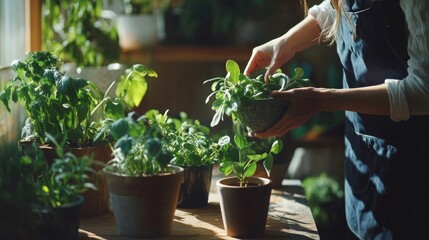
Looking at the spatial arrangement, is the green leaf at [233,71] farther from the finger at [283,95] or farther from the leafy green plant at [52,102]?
the leafy green plant at [52,102]

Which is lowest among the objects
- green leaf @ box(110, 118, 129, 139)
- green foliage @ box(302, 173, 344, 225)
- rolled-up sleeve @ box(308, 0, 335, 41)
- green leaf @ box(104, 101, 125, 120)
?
green foliage @ box(302, 173, 344, 225)

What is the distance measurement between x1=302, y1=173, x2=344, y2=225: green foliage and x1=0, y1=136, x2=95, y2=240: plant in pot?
2.22m

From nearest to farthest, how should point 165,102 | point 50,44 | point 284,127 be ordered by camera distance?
point 284,127
point 50,44
point 165,102

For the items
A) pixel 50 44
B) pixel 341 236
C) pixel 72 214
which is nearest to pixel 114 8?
pixel 50 44

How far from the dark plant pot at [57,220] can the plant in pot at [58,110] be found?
0.81ft

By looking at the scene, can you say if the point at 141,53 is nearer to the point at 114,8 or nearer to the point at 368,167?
the point at 114,8

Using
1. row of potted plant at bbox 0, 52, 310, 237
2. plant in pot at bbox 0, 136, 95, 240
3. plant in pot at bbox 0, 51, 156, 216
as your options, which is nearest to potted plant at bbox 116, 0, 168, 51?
row of potted plant at bbox 0, 52, 310, 237

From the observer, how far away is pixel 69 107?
1569 mm

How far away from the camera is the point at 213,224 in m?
1.59

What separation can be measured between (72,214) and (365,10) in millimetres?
888

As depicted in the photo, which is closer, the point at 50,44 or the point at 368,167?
the point at 368,167

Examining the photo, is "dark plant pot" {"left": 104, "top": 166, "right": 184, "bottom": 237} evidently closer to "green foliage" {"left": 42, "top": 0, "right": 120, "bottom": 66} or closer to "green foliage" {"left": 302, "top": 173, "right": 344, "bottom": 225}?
"green foliage" {"left": 42, "top": 0, "right": 120, "bottom": 66}

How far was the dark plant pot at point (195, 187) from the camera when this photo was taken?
1695 mm

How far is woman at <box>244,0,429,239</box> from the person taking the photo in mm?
1531
